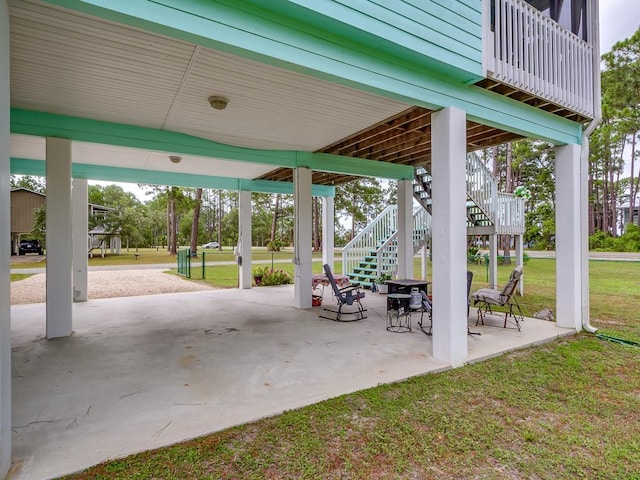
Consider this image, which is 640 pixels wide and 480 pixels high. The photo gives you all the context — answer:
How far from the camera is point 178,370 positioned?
→ 148 inches

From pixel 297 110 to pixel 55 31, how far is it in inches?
107

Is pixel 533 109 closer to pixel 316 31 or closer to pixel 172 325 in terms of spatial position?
pixel 316 31

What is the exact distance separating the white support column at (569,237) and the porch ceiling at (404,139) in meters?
1.08

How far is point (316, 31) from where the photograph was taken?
2.86 m

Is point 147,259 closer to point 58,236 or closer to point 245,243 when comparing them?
point 245,243

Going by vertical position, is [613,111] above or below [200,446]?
above

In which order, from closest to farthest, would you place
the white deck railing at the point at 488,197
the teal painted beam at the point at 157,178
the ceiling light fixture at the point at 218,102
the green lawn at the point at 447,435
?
the green lawn at the point at 447,435
the ceiling light fixture at the point at 218,102
the teal painted beam at the point at 157,178
the white deck railing at the point at 488,197

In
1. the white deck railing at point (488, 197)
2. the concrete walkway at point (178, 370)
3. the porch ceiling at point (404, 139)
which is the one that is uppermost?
the porch ceiling at point (404, 139)

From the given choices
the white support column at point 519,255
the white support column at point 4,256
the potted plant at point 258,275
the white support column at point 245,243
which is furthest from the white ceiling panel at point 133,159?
the white support column at point 519,255

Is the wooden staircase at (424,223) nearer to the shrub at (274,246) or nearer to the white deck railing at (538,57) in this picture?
the white deck railing at (538,57)

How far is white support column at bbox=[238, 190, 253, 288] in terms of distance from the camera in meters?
10.2

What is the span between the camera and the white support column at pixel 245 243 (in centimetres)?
1025

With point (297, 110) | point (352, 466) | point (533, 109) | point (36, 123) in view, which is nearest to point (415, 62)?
point (297, 110)

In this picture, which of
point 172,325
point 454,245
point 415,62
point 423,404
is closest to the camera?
point 423,404
